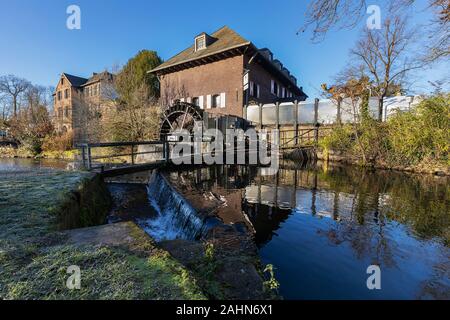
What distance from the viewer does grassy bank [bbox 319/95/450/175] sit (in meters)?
8.29

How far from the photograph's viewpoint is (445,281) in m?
2.29

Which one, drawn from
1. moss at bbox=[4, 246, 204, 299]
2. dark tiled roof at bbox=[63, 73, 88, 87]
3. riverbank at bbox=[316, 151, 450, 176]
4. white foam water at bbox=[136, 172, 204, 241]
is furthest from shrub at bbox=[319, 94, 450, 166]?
dark tiled roof at bbox=[63, 73, 88, 87]

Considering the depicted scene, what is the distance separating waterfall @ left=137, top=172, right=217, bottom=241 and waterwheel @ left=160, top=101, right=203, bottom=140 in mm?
7518

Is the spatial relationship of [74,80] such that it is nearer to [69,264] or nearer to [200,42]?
[200,42]

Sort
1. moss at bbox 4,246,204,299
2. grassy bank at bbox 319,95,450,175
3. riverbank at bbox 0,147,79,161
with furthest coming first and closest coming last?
riverbank at bbox 0,147,79,161, grassy bank at bbox 319,95,450,175, moss at bbox 4,246,204,299

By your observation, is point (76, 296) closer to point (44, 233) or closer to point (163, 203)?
point (44, 233)

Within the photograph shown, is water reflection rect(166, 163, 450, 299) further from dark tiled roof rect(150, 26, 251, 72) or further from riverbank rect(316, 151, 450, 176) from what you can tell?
dark tiled roof rect(150, 26, 251, 72)

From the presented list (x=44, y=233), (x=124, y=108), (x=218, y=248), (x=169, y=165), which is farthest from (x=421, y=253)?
(x=124, y=108)

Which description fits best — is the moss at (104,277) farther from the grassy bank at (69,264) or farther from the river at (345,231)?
the river at (345,231)

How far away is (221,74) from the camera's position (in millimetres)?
16484

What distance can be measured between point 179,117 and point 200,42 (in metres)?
6.81

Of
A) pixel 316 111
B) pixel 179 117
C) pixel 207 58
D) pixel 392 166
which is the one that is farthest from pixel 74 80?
pixel 392 166

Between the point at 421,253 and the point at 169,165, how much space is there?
737cm

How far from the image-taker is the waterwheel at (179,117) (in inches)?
532
